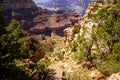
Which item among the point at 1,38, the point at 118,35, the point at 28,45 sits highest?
the point at 1,38

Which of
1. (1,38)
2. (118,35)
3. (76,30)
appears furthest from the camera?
(76,30)

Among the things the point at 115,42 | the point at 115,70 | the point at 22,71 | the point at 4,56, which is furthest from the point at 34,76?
the point at 115,42

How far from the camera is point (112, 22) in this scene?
4225 cm

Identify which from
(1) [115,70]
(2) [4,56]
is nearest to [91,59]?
(1) [115,70]

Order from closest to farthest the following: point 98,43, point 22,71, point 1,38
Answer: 1. point 1,38
2. point 22,71
3. point 98,43

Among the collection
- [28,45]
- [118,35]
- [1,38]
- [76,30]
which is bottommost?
[76,30]

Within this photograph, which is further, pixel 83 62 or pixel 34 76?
pixel 83 62

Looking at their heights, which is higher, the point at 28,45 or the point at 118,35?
the point at 118,35

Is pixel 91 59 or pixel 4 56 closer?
pixel 4 56

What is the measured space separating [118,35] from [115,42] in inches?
→ 47.2

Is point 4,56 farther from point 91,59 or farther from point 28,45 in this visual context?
point 91,59

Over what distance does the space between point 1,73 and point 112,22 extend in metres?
19.9

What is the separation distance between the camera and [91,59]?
4625 centimetres

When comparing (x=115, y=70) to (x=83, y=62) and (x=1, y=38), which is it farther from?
(x=1, y=38)
